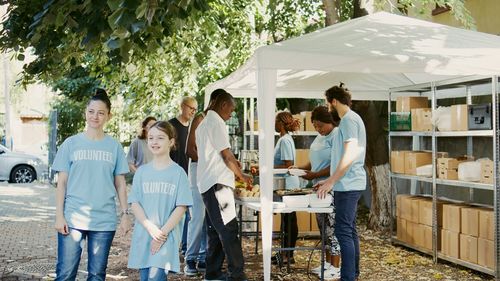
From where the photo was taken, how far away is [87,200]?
4660mm

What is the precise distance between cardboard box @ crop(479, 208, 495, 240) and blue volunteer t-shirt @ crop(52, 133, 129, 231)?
4.73 metres

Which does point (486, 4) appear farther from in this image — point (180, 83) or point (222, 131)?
point (222, 131)

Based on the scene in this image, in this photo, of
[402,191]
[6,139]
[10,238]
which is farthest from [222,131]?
[6,139]

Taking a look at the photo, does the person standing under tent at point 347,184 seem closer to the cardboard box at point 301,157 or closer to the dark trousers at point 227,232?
the dark trousers at point 227,232

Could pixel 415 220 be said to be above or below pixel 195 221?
below

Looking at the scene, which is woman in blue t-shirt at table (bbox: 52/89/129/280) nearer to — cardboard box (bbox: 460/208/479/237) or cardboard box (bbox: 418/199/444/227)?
cardboard box (bbox: 460/208/479/237)

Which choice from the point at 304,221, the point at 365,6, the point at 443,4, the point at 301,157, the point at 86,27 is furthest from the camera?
the point at 301,157

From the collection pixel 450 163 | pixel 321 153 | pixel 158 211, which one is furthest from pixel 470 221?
pixel 158 211

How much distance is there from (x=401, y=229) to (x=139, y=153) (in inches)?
157

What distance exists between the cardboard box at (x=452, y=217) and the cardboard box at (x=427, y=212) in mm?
223

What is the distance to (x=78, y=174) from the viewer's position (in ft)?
15.3

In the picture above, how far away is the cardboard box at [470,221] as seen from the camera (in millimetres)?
7821

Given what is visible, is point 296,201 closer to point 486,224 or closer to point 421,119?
point 486,224

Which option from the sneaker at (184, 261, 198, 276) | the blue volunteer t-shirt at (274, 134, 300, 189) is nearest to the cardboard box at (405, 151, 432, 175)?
the blue volunteer t-shirt at (274, 134, 300, 189)
